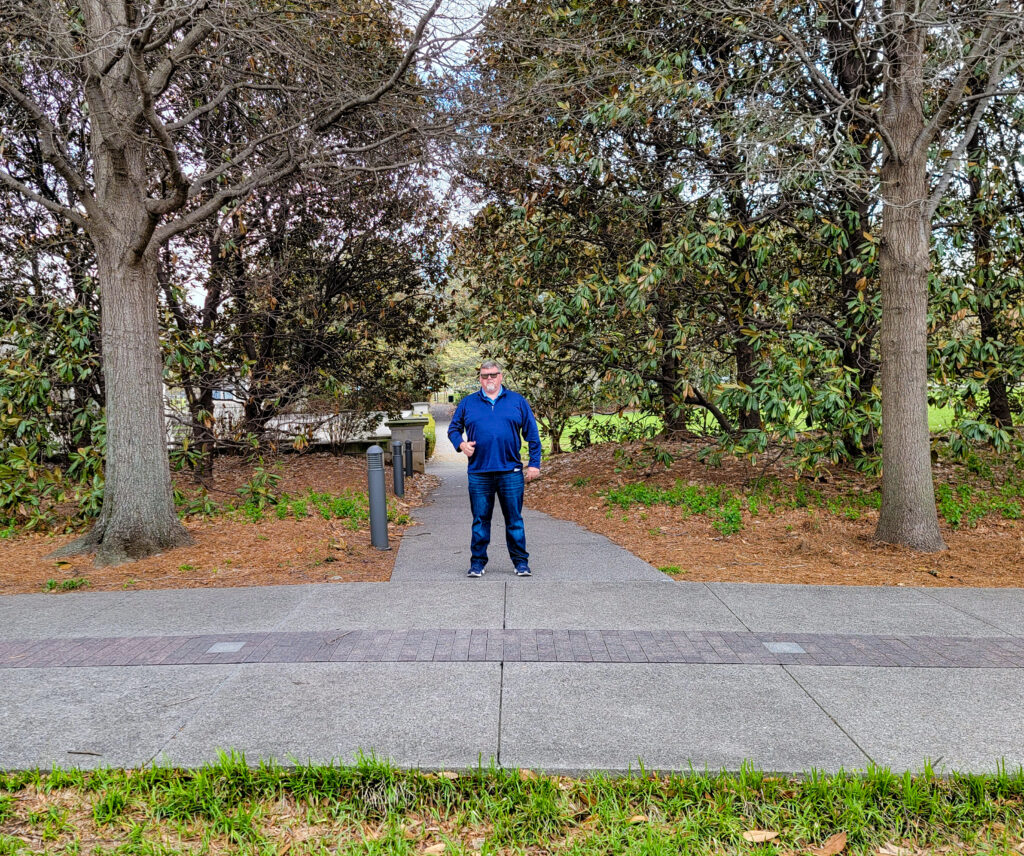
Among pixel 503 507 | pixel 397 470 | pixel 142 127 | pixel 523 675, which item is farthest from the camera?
pixel 397 470

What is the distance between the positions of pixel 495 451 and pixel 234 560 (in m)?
3.10

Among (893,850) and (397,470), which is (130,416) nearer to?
(397,470)

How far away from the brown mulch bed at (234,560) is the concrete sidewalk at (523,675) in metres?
0.52

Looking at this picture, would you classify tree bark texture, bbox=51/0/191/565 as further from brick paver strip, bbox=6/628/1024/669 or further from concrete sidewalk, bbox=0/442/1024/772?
brick paver strip, bbox=6/628/1024/669

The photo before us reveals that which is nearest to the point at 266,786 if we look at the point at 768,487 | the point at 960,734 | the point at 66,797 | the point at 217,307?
the point at 66,797

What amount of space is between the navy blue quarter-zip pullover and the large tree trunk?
12.2 ft

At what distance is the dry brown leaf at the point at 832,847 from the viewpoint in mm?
2680

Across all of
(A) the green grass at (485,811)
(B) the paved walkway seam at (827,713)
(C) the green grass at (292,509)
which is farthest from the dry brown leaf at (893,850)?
(C) the green grass at (292,509)

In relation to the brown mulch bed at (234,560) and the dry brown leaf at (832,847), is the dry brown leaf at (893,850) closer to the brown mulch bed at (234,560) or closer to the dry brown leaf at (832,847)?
the dry brown leaf at (832,847)

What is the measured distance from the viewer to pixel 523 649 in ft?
14.6

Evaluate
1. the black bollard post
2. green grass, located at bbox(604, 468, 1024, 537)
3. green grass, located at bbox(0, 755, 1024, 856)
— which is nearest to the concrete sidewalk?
green grass, located at bbox(0, 755, 1024, 856)

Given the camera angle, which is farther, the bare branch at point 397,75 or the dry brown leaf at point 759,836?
the bare branch at point 397,75

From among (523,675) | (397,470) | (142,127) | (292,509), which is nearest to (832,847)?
(523,675)

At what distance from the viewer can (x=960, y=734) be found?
3.36 metres
